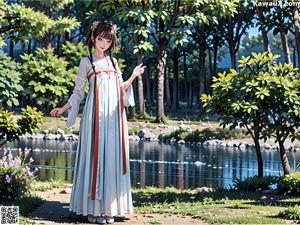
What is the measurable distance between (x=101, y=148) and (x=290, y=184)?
3358 mm

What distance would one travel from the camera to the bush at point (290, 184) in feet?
26.2

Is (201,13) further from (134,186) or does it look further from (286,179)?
(286,179)

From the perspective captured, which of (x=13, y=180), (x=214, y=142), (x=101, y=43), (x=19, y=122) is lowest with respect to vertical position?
(x=13, y=180)

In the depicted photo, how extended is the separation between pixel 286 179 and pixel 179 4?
15739 mm

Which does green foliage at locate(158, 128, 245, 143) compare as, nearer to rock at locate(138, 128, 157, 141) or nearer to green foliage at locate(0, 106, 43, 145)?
rock at locate(138, 128, 157, 141)

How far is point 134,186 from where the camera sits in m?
10.2

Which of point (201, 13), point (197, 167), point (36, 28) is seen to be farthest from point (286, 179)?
point (201, 13)

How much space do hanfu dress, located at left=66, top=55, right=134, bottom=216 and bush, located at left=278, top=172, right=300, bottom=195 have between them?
2.92 m

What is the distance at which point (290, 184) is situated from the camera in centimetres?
803

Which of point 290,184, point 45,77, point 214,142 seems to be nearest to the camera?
point 290,184

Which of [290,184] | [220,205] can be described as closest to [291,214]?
[220,205]

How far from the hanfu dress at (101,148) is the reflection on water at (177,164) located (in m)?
4.40

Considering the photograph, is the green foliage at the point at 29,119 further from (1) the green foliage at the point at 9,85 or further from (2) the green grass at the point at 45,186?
(2) the green grass at the point at 45,186

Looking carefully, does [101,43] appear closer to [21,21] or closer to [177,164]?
[21,21]
